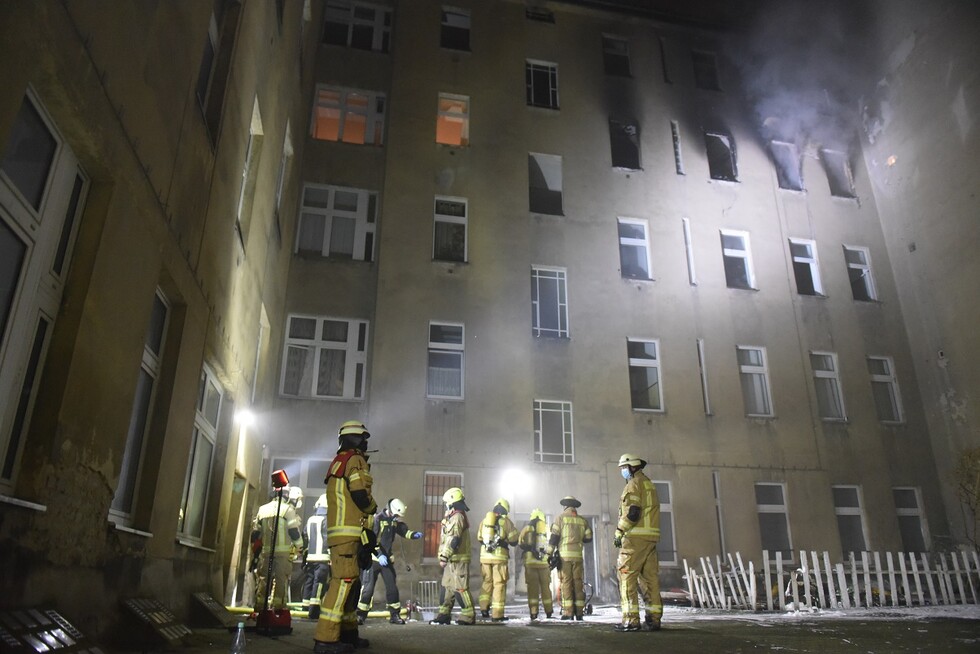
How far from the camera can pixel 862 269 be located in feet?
65.1

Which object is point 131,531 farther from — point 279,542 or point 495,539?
point 495,539

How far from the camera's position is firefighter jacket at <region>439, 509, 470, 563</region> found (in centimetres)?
975

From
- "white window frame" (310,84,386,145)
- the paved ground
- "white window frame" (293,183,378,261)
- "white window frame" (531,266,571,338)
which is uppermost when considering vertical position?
"white window frame" (310,84,386,145)

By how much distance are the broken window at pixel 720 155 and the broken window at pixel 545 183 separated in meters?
5.05

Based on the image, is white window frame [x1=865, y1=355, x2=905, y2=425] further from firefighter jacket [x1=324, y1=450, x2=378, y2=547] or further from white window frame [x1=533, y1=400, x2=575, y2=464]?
firefighter jacket [x1=324, y1=450, x2=378, y2=547]

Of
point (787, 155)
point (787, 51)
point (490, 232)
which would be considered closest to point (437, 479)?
point (490, 232)

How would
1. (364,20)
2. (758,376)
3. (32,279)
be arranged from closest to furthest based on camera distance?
(32,279), (758,376), (364,20)

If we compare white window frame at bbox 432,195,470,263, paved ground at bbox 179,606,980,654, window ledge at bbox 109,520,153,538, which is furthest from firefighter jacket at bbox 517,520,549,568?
white window frame at bbox 432,195,470,263

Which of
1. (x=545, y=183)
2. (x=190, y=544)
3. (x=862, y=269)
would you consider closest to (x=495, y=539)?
(x=190, y=544)

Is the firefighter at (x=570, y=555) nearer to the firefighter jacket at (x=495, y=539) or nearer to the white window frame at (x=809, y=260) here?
the firefighter jacket at (x=495, y=539)

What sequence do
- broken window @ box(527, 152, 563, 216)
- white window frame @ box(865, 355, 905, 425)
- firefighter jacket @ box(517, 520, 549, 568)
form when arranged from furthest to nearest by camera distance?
broken window @ box(527, 152, 563, 216), white window frame @ box(865, 355, 905, 425), firefighter jacket @ box(517, 520, 549, 568)

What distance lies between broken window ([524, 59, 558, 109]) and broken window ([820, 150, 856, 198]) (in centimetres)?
941

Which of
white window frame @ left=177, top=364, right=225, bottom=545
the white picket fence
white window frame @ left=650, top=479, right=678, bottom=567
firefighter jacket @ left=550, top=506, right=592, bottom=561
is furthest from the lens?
white window frame @ left=650, top=479, right=678, bottom=567

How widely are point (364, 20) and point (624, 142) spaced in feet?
28.7
